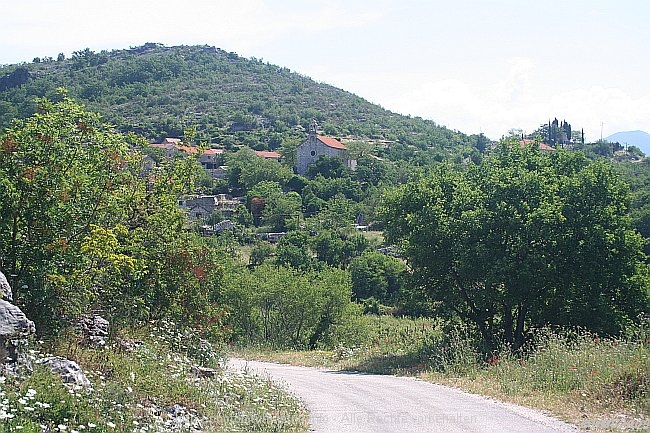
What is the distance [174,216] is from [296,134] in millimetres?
127592

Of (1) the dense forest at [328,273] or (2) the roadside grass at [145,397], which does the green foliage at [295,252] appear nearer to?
(1) the dense forest at [328,273]

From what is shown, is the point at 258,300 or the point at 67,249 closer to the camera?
the point at 67,249

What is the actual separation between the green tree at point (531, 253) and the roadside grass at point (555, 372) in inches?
56.5

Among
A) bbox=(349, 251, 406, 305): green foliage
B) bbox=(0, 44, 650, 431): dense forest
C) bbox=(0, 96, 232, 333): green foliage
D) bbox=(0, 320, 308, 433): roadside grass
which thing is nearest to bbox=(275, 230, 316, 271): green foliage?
bbox=(349, 251, 406, 305): green foliage

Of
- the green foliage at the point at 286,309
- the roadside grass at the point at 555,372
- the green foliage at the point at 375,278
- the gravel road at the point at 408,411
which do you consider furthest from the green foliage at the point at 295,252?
the gravel road at the point at 408,411

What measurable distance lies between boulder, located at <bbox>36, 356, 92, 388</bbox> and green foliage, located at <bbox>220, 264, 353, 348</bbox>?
26198 mm

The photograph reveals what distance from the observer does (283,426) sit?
366 inches

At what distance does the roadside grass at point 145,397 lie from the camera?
7113mm

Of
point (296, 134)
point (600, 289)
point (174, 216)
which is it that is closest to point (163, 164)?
point (174, 216)

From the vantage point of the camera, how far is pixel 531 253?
18.1 metres

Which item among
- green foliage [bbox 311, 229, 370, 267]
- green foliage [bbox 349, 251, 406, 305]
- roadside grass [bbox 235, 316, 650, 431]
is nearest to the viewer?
roadside grass [bbox 235, 316, 650, 431]

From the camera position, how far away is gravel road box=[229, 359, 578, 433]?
377 inches

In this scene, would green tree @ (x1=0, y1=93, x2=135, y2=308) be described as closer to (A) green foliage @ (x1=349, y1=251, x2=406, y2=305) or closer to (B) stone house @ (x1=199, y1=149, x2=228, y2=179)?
(A) green foliage @ (x1=349, y1=251, x2=406, y2=305)

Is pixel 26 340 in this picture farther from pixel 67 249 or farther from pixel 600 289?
pixel 600 289
